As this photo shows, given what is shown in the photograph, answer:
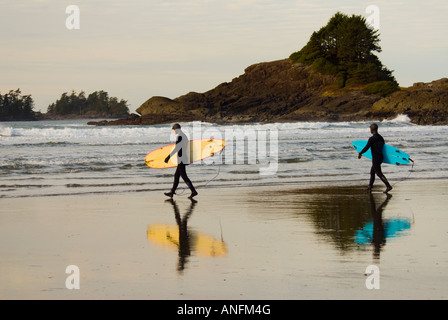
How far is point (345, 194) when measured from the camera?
14.1 metres

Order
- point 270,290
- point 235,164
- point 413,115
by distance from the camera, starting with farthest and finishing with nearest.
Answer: point 413,115 < point 235,164 < point 270,290

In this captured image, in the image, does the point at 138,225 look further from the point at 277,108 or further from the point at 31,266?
the point at 277,108

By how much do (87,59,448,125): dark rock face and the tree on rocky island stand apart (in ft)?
5.65

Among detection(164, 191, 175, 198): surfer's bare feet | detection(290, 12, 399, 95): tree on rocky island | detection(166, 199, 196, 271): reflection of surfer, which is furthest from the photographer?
detection(290, 12, 399, 95): tree on rocky island

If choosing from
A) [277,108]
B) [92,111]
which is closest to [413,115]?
[277,108]

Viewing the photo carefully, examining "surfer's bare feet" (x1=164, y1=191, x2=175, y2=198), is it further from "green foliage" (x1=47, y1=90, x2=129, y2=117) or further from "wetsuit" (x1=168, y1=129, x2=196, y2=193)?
"green foliage" (x1=47, y1=90, x2=129, y2=117)

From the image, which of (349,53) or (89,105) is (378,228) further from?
(89,105)

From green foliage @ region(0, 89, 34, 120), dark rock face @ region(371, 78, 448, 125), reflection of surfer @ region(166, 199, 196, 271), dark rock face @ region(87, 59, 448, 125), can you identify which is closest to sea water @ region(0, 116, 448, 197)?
reflection of surfer @ region(166, 199, 196, 271)

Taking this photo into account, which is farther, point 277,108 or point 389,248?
point 277,108

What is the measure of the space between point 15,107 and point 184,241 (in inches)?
5878

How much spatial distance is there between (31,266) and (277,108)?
312ft

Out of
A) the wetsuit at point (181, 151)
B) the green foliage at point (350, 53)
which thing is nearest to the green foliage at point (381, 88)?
the green foliage at point (350, 53)

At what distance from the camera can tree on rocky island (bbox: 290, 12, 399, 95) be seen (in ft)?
322
